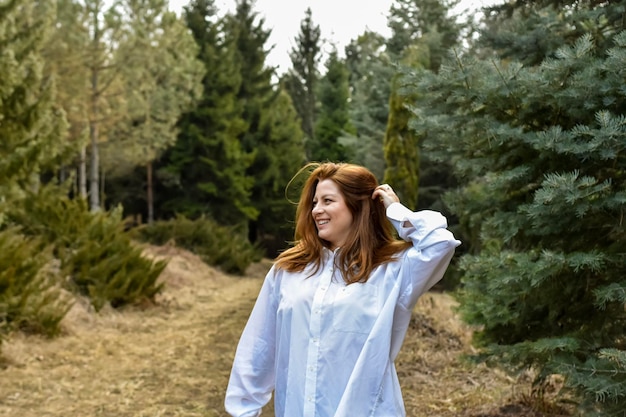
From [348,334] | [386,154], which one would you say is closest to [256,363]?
[348,334]

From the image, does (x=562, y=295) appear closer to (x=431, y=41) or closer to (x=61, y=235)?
(x=61, y=235)

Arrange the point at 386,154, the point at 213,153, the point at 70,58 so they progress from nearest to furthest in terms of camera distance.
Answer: the point at 386,154, the point at 70,58, the point at 213,153

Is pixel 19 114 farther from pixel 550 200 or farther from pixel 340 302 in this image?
pixel 340 302

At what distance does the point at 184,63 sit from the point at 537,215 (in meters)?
24.3

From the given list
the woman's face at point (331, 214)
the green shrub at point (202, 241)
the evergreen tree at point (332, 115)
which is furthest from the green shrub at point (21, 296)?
the evergreen tree at point (332, 115)

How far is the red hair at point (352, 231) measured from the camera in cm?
239

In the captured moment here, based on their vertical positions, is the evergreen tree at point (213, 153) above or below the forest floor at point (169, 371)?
above

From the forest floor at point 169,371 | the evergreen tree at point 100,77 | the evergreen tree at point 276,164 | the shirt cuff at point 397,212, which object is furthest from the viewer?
the evergreen tree at point 276,164

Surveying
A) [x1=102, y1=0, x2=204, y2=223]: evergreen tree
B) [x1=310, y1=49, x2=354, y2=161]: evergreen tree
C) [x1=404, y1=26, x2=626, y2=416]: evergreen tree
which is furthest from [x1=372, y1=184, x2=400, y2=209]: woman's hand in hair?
[x1=310, y1=49, x2=354, y2=161]: evergreen tree

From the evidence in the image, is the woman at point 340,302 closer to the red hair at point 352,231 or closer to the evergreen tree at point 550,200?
the red hair at point 352,231

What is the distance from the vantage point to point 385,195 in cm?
246

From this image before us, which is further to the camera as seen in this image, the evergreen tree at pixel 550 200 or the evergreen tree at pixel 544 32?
the evergreen tree at pixel 544 32

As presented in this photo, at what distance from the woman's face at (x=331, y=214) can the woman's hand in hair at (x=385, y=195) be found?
0.13 meters

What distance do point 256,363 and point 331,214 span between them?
63 cm
